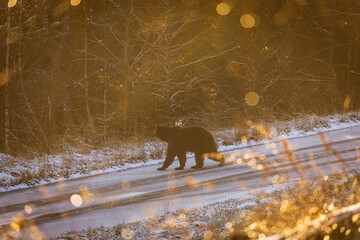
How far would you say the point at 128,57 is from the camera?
18.1 metres

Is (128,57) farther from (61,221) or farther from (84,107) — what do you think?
(61,221)

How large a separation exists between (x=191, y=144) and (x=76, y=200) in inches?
131

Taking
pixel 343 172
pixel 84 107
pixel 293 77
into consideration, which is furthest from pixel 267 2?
pixel 343 172

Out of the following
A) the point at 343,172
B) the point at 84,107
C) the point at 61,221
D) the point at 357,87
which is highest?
the point at 84,107

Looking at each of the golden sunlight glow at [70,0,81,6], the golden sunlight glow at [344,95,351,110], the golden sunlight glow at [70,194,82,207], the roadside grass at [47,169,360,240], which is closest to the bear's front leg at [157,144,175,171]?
the golden sunlight glow at [70,194,82,207]

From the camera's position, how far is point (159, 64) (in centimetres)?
1803

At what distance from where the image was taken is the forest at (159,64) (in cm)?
1684

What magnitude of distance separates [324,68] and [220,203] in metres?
20.9

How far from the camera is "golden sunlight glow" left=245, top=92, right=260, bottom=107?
69.2 ft

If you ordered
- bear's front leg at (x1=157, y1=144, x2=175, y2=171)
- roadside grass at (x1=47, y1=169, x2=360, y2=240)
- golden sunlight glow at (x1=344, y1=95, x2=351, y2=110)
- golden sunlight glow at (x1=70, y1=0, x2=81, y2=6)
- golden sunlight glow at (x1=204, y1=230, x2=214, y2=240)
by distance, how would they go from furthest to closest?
golden sunlight glow at (x1=344, y1=95, x2=351, y2=110)
golden sunlight glow at (x1=70, y1=0, x2=81, y2=6)
bear's front leg at (x1=157, y1=144, x2=175, y2=171)
roadside grass at (x1=47, y1=169, x2=360, y2=240)
golden sunlight glow at (x1=204, y1=230, x2=214, y2=240)

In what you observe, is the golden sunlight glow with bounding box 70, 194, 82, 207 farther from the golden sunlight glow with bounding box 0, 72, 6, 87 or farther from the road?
the golden sunlight glow with bounding box 0, 72, 6, 87

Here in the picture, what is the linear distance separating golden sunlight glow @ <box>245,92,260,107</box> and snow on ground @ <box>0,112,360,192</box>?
147 inches

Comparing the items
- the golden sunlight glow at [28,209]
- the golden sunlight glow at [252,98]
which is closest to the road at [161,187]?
the golden sunlight glow at [28,209]

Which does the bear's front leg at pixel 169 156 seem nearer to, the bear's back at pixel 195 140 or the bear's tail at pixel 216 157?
the bear's back at pixel 195 140
